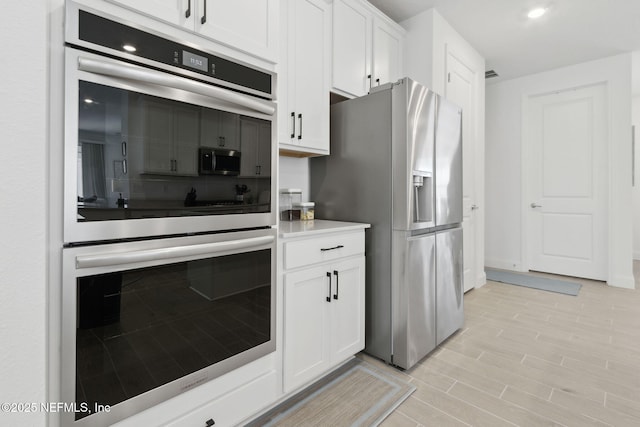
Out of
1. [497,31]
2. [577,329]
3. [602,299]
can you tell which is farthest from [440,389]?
[497,31]

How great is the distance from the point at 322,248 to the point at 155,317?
0.91 m

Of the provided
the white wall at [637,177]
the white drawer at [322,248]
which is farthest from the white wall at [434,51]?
the white wall at [637,177]

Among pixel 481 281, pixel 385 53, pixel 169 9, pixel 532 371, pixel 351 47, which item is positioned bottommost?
pixel 532 371

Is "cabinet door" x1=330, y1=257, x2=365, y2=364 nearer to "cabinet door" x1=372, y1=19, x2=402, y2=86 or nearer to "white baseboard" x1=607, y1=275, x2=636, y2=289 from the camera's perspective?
"cabinet door" x1=372, y1=19, x2=402, y2=86

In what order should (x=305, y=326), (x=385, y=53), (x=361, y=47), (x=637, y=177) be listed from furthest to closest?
(x=637, y=177)
(x=385, y=53)
(x=361, y=47)
(x=305, y=326)

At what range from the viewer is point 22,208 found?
21.7 inches

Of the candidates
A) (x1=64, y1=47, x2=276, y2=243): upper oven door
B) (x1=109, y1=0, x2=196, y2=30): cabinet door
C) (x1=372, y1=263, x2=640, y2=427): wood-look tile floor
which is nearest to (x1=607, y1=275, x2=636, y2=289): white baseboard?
(x1=372, y1=263, x2=640, y2=427): wood-look tile floor

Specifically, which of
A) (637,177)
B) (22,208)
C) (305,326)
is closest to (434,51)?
(305,326)

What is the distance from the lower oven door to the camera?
2.94ft

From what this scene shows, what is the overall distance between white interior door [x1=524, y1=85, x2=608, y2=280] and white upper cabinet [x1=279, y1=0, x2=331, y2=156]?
376cm

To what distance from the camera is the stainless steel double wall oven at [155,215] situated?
2.93 ft

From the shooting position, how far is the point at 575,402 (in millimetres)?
1668

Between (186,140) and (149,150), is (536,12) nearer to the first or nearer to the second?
(186,140)

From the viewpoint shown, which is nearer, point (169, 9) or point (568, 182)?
point (169, 9)
